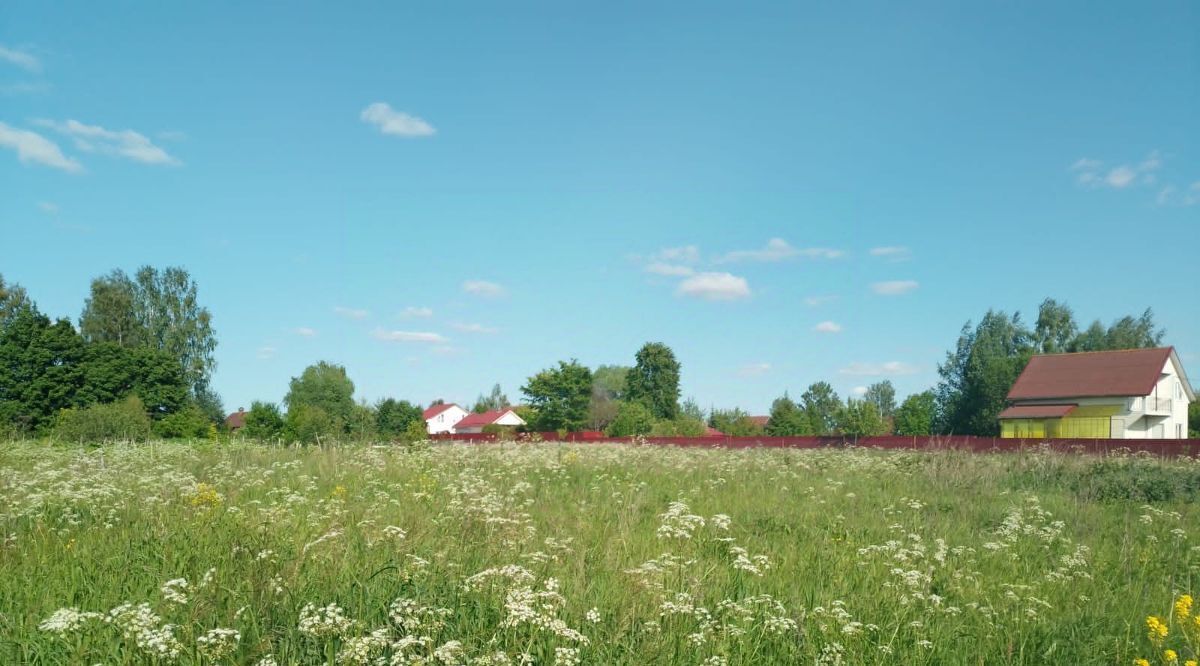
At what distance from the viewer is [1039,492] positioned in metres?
13.0

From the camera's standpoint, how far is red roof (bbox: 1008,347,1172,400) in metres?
47.7

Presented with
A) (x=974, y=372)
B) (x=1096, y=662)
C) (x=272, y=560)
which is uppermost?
(x=974, y=372)

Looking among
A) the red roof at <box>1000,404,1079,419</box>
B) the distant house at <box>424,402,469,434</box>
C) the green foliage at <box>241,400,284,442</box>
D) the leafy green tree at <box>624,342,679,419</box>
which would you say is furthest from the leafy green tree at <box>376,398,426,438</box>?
the distant house at <box>424,402,469,434</box>

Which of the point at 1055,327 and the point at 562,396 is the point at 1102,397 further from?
the point at 562,396

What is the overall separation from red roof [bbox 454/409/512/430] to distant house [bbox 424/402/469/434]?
3.09 m

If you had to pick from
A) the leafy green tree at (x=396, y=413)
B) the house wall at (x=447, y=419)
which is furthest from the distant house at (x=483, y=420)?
the leafy green tree at (x=396, y=413)

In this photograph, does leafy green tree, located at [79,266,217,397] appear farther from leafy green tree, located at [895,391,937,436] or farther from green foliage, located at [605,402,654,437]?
leafy green tree, located at [895,391,937,436]

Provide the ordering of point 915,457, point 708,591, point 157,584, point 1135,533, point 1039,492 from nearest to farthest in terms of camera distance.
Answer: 1. point 157,584
2. point 708,591
3. point 1135,533
4. point 1039,492
5. point 915,457

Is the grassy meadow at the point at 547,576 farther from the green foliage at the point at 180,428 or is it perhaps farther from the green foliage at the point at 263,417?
the green foliage at the point at 263,417

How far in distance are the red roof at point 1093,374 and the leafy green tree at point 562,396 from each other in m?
39.3

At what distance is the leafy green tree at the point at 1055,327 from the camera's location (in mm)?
70812

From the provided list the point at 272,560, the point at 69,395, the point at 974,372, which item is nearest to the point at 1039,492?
the point at 272,560

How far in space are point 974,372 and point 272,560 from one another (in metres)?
78.3

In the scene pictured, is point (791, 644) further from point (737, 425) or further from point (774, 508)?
point (737, 425)
